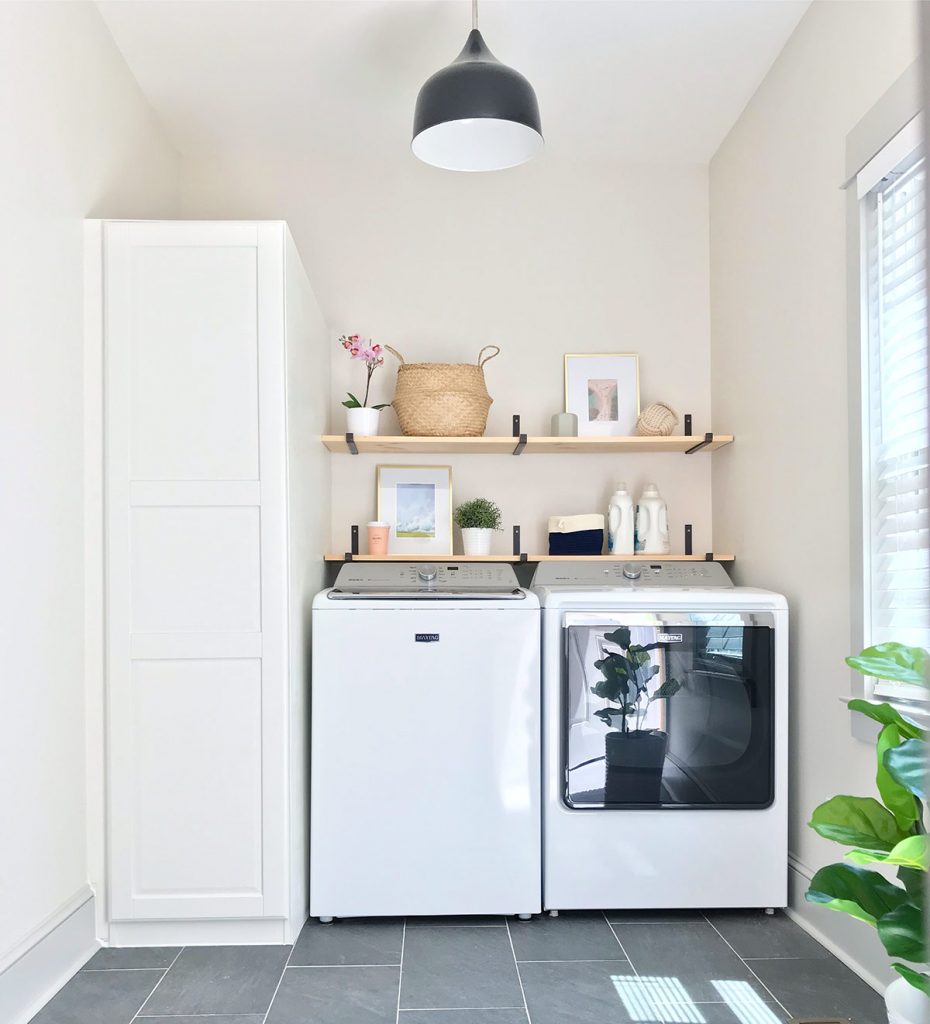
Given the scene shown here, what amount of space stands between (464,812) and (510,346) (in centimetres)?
172

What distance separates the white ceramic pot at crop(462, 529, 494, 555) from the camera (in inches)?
127

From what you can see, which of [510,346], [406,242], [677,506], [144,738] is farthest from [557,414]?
[144,738]

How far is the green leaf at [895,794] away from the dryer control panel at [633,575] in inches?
52.2

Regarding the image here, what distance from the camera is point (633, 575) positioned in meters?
3.02

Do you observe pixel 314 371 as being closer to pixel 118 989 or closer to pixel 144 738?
pixel 144 738

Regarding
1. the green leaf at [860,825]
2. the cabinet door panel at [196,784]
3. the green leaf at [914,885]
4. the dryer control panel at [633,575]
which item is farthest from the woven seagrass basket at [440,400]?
the green leaf at [914,885]

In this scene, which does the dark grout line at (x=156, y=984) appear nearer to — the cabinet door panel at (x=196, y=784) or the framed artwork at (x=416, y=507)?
the cabinet door panel at (x=196, y=784)

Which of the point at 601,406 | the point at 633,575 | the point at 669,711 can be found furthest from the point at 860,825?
the point at 601,406

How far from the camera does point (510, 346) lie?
11.3ft

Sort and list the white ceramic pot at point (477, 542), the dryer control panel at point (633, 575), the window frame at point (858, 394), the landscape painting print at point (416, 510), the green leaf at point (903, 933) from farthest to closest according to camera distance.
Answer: the landscape painting print at point (416, 510)
the white ceramic pot at point (477, 542)
the dryer control panel at point (633, 575)
the window frame at point (858, 394)
the green leaf at point (903, 933)

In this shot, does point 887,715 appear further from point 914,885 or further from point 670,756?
point 670,756

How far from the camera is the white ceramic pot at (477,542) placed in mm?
3225

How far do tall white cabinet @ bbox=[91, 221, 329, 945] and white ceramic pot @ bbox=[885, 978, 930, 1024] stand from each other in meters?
1.49

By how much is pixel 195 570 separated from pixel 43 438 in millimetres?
510
